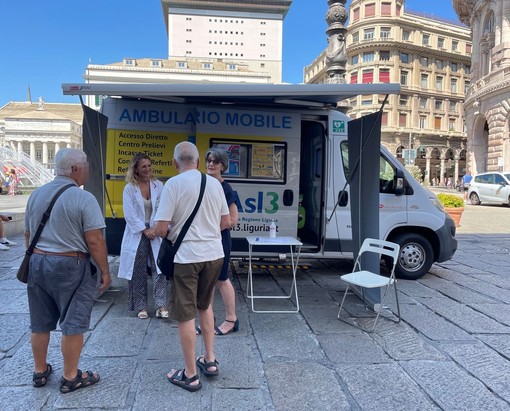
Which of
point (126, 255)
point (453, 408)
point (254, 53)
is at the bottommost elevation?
point (453, 408)

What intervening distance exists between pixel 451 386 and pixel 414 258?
3637mm

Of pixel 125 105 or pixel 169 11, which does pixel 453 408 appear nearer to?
pixel 125 105

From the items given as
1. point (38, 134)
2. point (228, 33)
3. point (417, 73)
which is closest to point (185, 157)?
point (417, 73)

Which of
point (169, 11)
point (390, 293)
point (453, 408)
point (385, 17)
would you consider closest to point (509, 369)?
point (453, 408)

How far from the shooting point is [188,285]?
121 inches

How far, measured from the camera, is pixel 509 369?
359 centimetres

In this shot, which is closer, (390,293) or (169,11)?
(390,293)

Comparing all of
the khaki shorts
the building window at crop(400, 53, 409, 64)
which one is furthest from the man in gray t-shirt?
the building window at crop(400, 53, 409, 64)

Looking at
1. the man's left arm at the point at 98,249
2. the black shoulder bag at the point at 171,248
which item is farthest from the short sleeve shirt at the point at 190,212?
the man's left arm at the point at 98,249

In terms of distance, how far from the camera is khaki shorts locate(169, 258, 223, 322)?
3049 mm

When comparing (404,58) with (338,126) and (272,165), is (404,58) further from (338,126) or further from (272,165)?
(272,165)

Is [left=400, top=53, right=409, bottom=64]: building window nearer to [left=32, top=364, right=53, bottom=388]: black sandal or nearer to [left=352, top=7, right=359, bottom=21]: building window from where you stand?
[left=352, top=7, right=359, bottom=21]: building window

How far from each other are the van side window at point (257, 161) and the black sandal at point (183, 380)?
347cm

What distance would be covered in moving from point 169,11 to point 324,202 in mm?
119376
